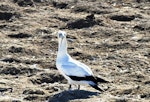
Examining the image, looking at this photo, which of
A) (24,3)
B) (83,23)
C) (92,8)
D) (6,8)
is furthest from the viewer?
(24,3)

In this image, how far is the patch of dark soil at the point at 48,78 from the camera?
37.1ft

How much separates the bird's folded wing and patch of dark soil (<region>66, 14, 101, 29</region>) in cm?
507

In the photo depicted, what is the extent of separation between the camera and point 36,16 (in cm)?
1664

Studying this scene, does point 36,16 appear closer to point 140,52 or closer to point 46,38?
point 46,38

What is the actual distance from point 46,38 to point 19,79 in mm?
3180

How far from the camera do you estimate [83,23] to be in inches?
615

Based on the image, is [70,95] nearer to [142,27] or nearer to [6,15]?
[142,27]

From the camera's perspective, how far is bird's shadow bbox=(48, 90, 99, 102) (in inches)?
393

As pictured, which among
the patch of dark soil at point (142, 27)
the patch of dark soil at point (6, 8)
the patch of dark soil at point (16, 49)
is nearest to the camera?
the patch of dark soil at point (16, 49)

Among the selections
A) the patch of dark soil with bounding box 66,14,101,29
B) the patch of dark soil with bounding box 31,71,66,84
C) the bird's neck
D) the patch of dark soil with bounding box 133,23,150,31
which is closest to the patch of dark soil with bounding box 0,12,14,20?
Answer: the patch of dark soil with bounding box 66,14,101,29

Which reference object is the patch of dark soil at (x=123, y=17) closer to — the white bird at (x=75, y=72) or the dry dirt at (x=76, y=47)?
the dry dirt at (x=76, y=47)

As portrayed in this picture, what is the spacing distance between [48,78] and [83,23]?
14.6 feet

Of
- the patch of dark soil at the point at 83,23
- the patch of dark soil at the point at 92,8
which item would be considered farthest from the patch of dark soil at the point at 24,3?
the patch of dark soil at the point at 83,23

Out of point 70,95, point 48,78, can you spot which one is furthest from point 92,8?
point 70,95
